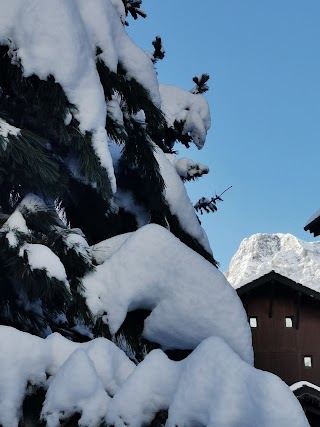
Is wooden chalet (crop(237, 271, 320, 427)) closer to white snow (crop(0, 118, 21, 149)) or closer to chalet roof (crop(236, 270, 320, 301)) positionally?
chalet roof (crop(236, 270, 320, 301))

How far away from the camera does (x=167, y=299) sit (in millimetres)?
3830

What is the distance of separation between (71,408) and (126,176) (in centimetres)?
350

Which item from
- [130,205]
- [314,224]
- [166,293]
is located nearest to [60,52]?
[166,293]

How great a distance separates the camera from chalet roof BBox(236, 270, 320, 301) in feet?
50.1

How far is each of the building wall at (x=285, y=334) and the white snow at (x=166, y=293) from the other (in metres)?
12.0

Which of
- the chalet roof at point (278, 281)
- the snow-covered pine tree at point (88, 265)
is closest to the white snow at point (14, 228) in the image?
the snow-covered pine tree at point (88, 265)

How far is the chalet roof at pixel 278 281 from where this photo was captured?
50.1 ft

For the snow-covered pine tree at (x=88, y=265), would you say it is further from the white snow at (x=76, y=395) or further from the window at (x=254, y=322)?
the window at (x=254, y=322)

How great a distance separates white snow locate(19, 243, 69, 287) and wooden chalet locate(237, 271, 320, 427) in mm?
12389

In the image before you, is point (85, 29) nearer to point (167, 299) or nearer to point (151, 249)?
point (151, 249)

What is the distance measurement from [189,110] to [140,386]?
781 centimetres

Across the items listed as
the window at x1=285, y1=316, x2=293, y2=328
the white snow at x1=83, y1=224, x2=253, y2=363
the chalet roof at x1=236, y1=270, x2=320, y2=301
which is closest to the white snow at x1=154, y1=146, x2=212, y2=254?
the white snow at x1=83, y1=224, x2=253, y2=363

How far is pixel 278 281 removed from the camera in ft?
51.1

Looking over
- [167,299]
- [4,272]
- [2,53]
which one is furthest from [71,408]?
[2,53]
